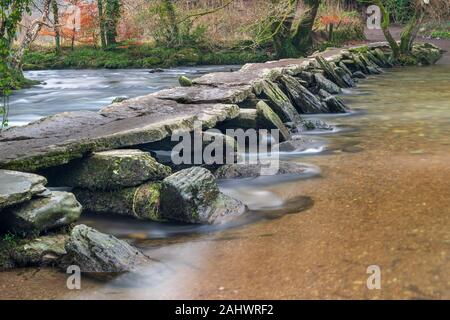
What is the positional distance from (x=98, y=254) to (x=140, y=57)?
28376 millimetres

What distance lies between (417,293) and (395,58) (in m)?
22.5

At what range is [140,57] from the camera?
31.8 metres

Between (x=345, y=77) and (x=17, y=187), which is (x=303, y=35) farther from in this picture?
(x=17, y=187)

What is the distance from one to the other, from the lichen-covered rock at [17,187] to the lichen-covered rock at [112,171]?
967mm

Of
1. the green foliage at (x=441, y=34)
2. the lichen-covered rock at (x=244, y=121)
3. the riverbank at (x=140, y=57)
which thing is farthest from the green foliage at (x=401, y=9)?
the lichen-covered rock at (x=244, y=121)

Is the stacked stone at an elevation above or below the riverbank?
below

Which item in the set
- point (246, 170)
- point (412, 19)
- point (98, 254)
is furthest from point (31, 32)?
point (412, 19)

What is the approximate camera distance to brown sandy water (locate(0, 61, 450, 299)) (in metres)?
4.00

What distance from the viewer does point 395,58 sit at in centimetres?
2466

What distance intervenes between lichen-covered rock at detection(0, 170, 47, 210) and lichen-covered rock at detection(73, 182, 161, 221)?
1.09 metres

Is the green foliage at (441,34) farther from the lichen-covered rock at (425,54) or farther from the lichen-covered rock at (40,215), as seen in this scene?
the lichen-covered rock at (40,215)

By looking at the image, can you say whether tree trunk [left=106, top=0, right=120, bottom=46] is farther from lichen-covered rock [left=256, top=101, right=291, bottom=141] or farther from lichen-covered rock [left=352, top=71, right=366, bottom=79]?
lichen-covered rock [left=256, top=101, right=291, bottom=141]

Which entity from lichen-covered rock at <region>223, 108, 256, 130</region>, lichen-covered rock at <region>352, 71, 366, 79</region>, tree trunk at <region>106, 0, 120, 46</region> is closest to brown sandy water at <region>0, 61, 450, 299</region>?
lichen-covered rock at <region>223, 108, 256, 130</region>

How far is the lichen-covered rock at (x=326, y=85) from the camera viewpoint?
14994mm
